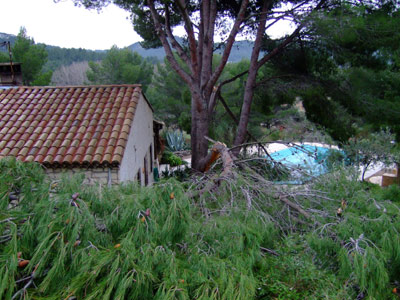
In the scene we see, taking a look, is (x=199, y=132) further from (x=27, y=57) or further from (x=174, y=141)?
(x=27, y=57)

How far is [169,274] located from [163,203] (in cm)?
49

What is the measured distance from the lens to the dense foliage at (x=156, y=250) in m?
1.79

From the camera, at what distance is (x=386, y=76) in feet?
27.4

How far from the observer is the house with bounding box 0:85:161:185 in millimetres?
6066

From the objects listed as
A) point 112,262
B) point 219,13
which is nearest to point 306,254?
point 112,262

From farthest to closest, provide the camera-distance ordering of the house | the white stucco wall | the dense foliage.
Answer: the white stucco wall, the house, the dense foliage

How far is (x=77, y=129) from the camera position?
271 inches

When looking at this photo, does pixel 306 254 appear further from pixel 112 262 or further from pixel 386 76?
pixel 386 76

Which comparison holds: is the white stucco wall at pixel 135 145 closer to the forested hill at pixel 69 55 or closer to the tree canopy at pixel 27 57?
the tree canopy at pixel 27 57

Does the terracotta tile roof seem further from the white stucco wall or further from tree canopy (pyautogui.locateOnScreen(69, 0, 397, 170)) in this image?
tree canopy (pyautogui.locateOnScreen(69, 0, 397, 170))

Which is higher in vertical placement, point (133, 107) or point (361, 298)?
point (133, 107)

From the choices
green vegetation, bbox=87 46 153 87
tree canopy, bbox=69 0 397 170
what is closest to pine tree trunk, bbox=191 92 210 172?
tree canopy, bbox=69 0 397 170

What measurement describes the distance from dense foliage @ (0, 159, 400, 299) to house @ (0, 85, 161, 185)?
3073 millimetres

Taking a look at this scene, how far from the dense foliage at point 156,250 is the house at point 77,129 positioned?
3.07 meters
